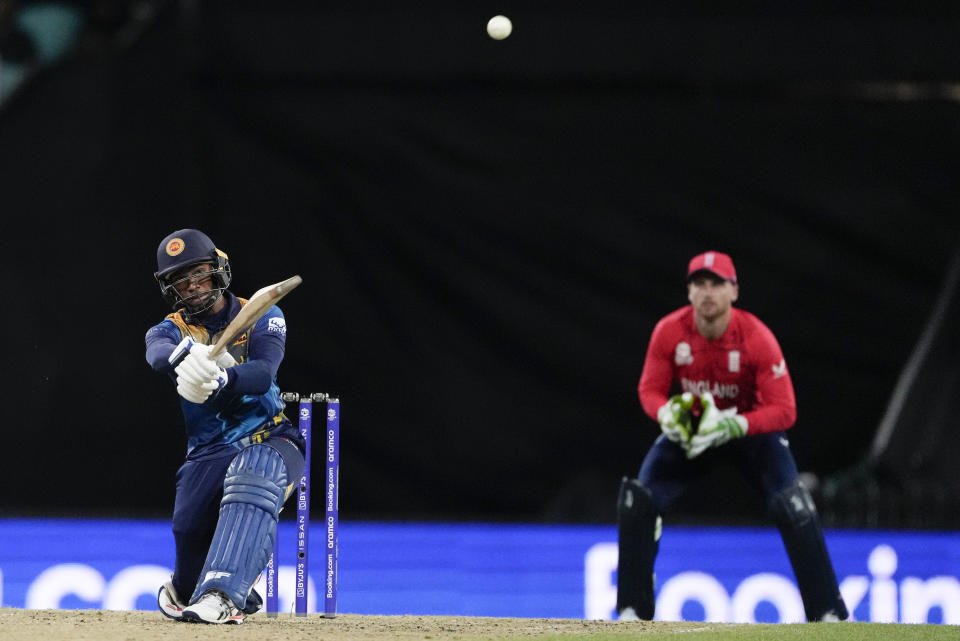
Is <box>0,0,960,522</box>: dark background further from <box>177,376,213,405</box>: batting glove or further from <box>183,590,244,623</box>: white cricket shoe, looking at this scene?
<box>177,376,213,405</box>: batting glove

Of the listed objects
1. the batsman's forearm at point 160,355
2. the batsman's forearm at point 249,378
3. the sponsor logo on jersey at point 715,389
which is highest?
the sponsor logo on jersey at point 715,389

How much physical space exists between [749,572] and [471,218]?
201cm

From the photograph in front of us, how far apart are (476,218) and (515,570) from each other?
5.31 feet

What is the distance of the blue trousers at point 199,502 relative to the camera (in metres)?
4.47

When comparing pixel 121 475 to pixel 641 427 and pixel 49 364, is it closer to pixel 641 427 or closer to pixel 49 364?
pixel 49 364

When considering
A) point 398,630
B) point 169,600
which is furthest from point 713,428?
point 169,600

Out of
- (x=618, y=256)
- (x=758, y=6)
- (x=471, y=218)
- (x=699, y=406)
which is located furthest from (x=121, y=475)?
(x=758, y=6)

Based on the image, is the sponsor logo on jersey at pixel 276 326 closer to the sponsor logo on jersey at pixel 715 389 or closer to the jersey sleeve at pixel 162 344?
the jersey sleeve at pixel 162 344

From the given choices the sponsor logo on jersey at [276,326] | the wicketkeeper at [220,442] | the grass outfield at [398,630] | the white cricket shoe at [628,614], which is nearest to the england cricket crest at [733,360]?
the white cricket shoe at [628,614]

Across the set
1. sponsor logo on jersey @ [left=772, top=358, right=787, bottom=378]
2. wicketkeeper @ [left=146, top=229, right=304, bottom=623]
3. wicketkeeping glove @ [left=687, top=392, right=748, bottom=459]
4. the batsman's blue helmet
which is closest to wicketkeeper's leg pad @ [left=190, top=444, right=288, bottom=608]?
wicketkeeper @ [left=146, top=229, right=304, bottom=623]

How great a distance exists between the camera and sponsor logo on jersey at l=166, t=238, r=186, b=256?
439 cm

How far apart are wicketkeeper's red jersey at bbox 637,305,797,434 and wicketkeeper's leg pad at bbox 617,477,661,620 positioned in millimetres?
332

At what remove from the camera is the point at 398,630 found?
4.33 metres

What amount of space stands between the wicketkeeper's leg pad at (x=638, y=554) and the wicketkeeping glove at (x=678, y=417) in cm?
25
